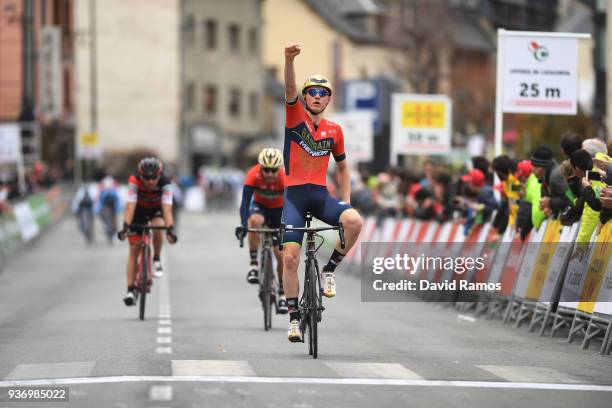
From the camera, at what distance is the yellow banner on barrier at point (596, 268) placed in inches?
587

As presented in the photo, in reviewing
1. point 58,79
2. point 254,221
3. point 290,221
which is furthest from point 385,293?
point 58,79

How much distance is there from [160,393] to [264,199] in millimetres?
7143

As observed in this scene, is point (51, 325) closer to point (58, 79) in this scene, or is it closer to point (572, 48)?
point (572, 48)

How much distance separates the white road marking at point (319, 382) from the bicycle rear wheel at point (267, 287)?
5.20 metres

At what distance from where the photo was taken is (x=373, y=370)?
1257cm

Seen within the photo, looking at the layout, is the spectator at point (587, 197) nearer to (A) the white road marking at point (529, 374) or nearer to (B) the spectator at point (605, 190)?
(B) the spectator at point (605, 190)

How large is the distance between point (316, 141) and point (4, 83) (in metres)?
51.9

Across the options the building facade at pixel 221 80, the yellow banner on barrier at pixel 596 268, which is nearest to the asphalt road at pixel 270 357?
the yellow banner on barrier at pixel 596 268

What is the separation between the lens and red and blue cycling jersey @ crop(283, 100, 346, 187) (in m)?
13.6

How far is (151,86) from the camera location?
8625 cm

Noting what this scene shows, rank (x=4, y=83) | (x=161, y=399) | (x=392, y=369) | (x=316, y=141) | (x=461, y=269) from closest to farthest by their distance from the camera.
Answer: (x=161, y=399) → (x=392, y=369) → (x=316, y=141) → (x=461, y=269) → (x=4, y=83)

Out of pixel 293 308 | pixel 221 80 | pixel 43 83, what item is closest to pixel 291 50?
pixel 293 308

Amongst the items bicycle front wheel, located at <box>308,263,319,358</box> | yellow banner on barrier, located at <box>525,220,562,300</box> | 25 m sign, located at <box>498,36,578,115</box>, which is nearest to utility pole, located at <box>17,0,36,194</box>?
25 m sign, located at <box>498,36,578,115</box>

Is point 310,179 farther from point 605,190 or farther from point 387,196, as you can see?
point 387,196
